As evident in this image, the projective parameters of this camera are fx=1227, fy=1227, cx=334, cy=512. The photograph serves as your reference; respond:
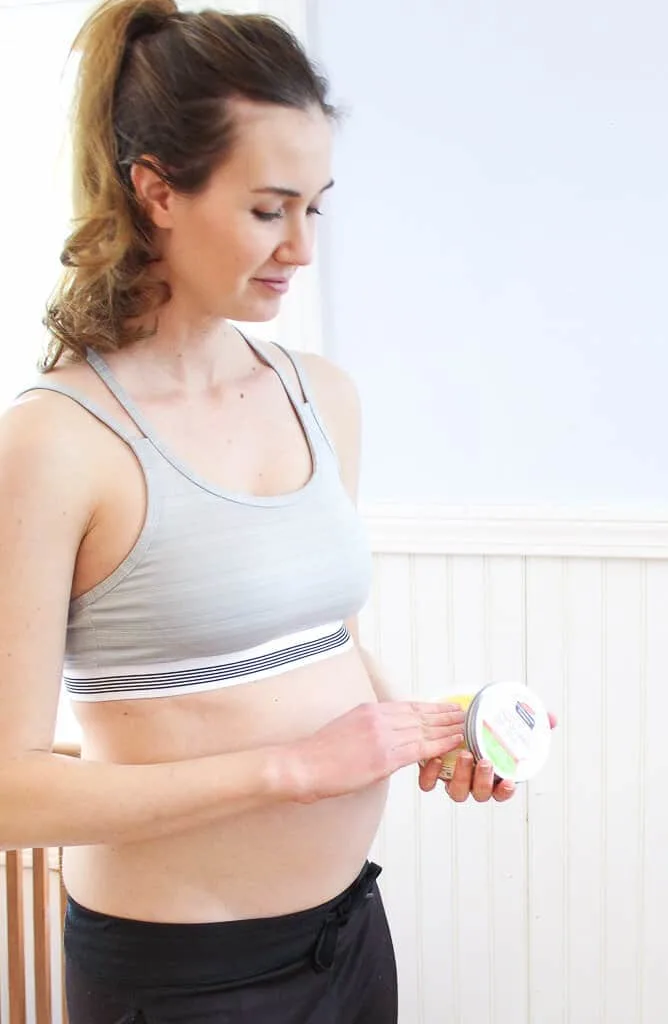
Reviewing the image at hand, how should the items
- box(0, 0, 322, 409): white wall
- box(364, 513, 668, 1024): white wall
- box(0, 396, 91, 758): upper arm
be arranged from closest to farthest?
box(0, 396, 91, 758): upper arm
box(364, 513, 668, 1024): white wall
box(0, 0, 322, 409): white wall

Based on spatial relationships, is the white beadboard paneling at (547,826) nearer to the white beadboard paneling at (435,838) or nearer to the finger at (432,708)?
the white beadboard paneling at (435,838)

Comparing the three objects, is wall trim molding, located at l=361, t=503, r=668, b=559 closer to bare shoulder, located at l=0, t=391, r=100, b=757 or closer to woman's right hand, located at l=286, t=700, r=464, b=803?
woman's right hand, located at l=286, t=700, r=464, b=803

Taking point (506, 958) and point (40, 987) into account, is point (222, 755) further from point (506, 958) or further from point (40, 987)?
point (506, 958)

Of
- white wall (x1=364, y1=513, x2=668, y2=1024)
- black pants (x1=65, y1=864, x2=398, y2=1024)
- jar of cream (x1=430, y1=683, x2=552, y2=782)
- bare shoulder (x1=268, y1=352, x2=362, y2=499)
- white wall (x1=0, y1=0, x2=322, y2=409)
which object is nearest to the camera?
black pants (x1=65, y1=864, x2=398, y2=1024)

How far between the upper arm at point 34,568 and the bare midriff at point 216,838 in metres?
0.11

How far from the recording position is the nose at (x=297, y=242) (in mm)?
1079

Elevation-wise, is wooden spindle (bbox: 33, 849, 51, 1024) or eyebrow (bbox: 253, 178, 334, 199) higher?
eyebrow (bbox: 253, 178, 334, 199)

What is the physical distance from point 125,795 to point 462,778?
34 centimetres

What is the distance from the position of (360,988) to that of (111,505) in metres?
0.55

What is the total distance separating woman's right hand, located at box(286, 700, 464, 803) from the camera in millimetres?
1041

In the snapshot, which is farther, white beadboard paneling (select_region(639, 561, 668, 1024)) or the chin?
white beadboard paneling (select_region(639, 561, 668, 1024))

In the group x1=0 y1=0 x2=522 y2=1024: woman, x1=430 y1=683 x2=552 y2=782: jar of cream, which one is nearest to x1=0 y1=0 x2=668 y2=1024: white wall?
x1=430 y1=683 x2=552 y2=782: jar of cream

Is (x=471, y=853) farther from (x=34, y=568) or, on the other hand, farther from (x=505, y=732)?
(x=34, y=568)

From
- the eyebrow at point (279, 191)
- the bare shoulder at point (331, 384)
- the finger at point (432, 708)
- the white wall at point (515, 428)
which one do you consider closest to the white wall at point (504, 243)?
the white wall at point (515, 428)
